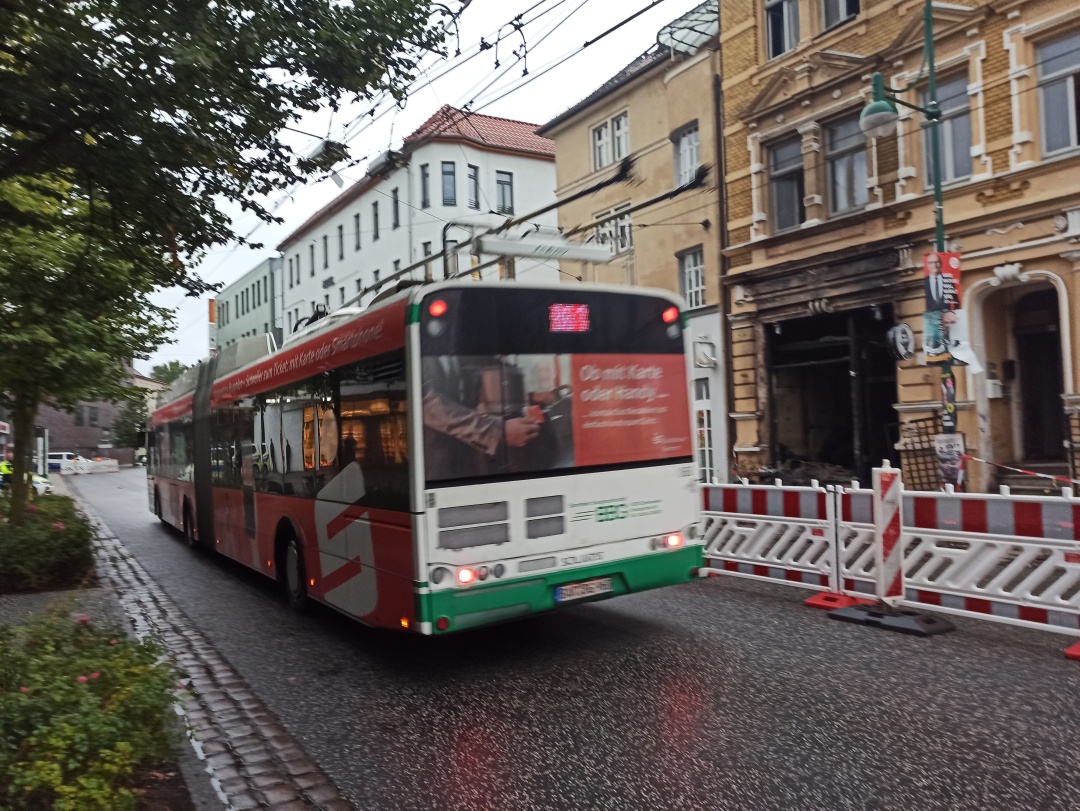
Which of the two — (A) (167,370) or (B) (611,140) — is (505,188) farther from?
(A) (167,370)

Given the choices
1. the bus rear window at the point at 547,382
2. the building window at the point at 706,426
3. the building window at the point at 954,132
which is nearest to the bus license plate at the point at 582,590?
the bus rear window at the point at 547,382

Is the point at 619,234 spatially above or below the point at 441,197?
below

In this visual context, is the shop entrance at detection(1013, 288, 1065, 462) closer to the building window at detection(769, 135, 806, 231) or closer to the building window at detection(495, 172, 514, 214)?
the building window at detection(769, 135, 806, 231)

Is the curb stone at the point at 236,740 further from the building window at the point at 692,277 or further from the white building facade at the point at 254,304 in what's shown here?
the white building facade at the point at 254,304

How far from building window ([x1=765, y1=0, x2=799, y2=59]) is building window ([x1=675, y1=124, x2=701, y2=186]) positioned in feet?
9.92

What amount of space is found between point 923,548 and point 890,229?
10.0 metres

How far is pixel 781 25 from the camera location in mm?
18734

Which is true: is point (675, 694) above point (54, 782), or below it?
below

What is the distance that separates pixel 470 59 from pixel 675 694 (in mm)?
8640

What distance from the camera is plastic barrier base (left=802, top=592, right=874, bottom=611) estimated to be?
26.1ft

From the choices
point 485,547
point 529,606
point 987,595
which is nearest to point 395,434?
point 485,547

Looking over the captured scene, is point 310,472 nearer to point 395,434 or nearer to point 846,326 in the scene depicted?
point 395,434

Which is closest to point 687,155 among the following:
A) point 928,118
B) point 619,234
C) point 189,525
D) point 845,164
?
point 619,234

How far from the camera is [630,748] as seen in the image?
15.3 ft
